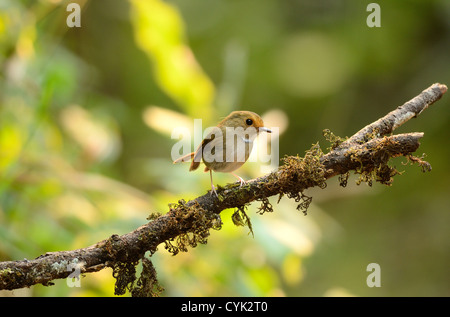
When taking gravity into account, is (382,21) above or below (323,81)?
above

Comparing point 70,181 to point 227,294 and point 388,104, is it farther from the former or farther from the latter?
point 388,104

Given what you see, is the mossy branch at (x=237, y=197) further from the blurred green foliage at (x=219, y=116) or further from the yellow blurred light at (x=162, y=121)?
the yellow blurred light at (x=162, y=121)

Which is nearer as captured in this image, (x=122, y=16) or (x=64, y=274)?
(x=64, y=274)

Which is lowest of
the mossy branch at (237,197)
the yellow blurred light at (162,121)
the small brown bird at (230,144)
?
the mossy branch at (237,197)

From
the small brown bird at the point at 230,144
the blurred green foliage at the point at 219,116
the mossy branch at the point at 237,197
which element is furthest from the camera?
the blurred green foliage at the point at 219,116

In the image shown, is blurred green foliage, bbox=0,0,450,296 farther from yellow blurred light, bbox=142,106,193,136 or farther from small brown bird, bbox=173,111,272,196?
small brown bird, bbox=173,111,272,196

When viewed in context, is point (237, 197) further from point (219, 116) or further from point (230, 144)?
point (219, 116)

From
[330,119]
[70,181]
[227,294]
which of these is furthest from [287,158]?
[330,119]

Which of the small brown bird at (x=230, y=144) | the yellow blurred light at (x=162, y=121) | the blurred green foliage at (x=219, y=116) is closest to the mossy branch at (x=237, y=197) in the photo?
the small brown bird at (x=230, y=144)
